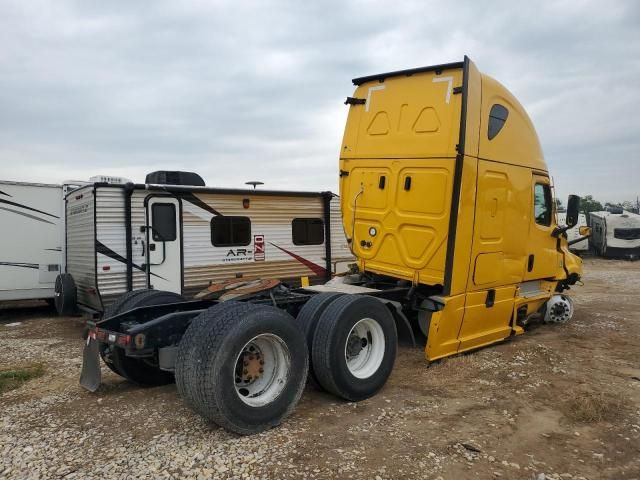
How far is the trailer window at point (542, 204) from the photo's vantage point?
283 inches

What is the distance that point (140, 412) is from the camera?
4.67 m

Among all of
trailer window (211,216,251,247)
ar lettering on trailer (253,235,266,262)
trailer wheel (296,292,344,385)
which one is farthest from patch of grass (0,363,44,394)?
ar lettering on trailer (253,235,266,262)

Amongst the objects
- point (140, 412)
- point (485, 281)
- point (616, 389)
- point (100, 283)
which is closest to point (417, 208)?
point (485, 281)

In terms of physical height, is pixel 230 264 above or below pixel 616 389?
above

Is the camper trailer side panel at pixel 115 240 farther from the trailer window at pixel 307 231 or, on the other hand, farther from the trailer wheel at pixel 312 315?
the trailer wheel at pixel 312 315

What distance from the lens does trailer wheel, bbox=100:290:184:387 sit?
517 cm

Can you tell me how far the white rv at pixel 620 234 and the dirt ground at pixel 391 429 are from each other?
19.5 meters

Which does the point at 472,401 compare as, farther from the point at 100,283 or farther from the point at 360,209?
the point at 100,283

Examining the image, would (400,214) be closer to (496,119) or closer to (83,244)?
(496,119)

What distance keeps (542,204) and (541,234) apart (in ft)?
1.38

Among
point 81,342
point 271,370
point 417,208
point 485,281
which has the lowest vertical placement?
point 81,342

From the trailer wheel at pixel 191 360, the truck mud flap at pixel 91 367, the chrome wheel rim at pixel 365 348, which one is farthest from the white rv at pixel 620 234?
the truck mud flap at pixel 91 367

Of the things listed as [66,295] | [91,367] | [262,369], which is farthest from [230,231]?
[262,369]

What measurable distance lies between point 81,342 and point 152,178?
126 inches
